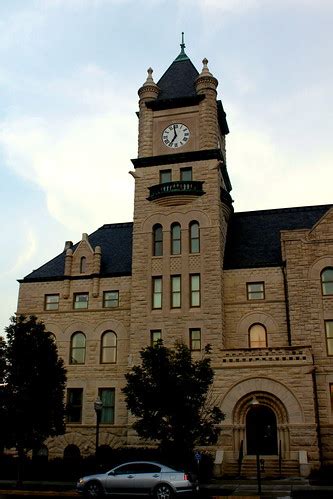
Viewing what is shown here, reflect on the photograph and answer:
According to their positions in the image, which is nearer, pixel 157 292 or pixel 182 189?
pixel 157 292

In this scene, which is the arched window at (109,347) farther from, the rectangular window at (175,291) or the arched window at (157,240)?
the arched window at (157,240)

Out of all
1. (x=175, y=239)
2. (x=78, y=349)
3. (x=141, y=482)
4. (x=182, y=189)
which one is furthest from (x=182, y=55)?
(x=141, y=482)

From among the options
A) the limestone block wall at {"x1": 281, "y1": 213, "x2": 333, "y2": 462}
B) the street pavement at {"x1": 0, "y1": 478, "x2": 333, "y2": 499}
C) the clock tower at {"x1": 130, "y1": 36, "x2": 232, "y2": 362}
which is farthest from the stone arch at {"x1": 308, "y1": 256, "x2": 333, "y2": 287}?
the street pavement at {"x1": 0, "y1": 478, "x2": 333, "y2": 499}

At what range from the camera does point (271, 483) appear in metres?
25.2

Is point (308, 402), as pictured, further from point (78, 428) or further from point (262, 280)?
point (78, 428)

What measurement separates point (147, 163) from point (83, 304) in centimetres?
1085

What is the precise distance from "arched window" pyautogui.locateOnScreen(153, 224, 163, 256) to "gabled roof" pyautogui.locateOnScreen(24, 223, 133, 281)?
99.3 inches

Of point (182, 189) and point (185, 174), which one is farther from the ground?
point (185, 174)

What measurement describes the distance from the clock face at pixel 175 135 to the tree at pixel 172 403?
17.8 meters

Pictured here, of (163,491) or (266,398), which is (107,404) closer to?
(266,398)

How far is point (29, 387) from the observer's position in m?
25.5

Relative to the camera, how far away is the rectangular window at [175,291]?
115ft

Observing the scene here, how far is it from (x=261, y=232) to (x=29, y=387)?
2018cm

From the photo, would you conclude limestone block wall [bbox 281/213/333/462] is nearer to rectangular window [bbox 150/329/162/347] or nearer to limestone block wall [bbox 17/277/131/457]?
rectangular window [bbox 150/329/162/347]
